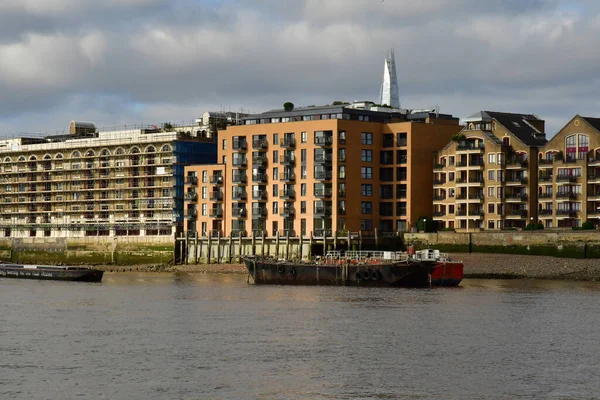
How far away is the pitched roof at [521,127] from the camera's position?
165500mm

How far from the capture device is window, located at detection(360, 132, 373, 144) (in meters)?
169

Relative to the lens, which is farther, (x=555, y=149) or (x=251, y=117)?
(x=251, y=117)

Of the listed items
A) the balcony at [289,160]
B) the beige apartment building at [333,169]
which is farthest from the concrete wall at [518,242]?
the balcony at [289,160]

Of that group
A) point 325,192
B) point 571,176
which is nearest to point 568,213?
point 571,176

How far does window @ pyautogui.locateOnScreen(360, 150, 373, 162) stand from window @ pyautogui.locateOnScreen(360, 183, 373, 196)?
331 cm

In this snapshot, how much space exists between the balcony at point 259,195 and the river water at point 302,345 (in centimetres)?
5520

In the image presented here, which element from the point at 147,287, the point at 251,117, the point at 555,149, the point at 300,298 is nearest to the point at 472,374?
the point at 300,298

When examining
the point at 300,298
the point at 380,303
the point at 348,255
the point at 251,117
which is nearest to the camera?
the point at 380,303

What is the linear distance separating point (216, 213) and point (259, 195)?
8620mm

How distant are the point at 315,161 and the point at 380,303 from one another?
205ft

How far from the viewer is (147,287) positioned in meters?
136

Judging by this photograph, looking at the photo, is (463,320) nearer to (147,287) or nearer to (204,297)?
(204,297)

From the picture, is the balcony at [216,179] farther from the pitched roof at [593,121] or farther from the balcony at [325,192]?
the pitched roof at [593,121]

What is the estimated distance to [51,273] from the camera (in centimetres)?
15850
